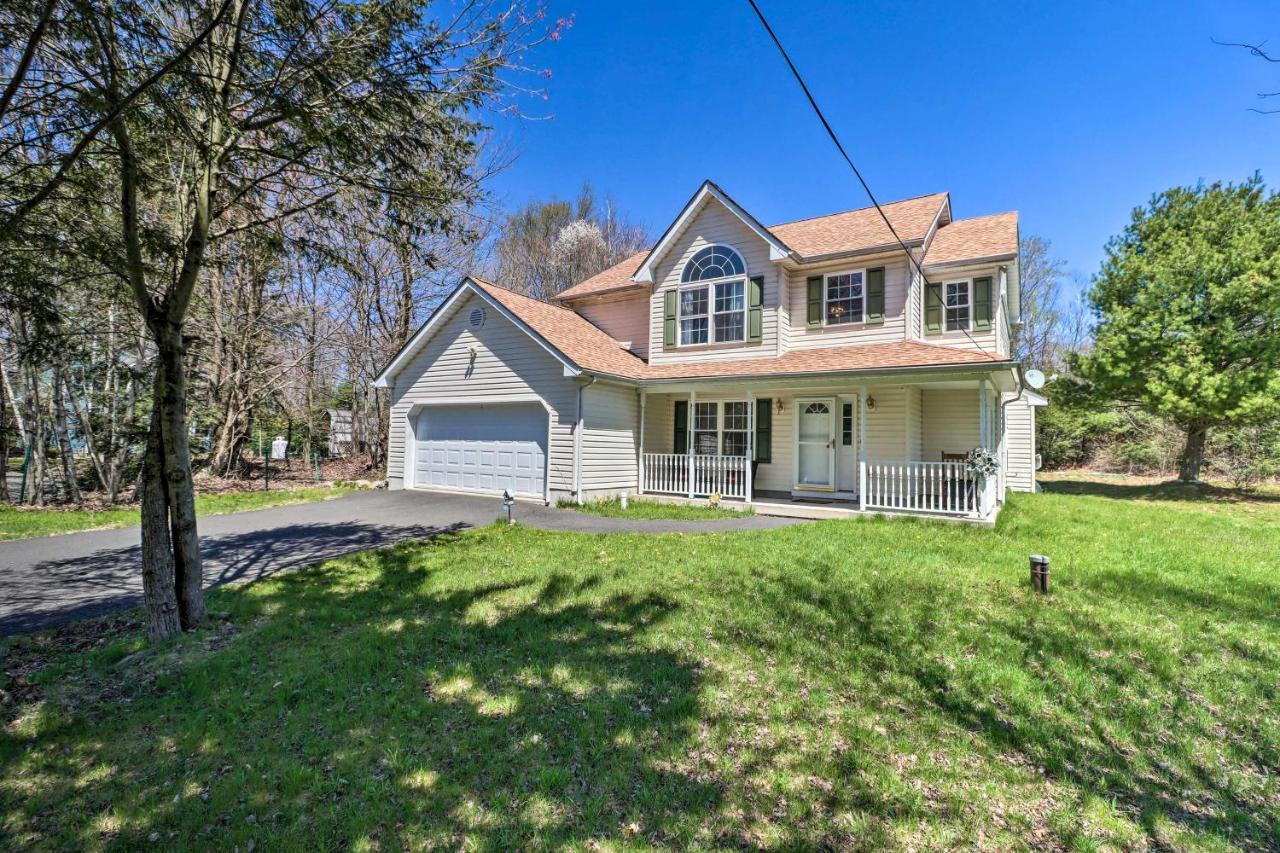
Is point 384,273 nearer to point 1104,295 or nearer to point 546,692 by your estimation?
point 546,692

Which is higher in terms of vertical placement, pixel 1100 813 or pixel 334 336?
pixel 334 336

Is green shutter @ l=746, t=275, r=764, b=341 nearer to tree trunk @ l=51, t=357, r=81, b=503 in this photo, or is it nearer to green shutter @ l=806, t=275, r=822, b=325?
green shutter @ l=806, t=275, r=822, b=325

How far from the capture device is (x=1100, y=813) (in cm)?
276

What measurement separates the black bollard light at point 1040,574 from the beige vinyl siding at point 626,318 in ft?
35.0

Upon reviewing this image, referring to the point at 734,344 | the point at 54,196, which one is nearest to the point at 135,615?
the point at 54,196

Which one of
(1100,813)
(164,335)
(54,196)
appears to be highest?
(54,196)

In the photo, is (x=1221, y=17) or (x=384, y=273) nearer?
(x=1221, y=17)

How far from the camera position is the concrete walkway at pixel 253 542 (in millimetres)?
5914

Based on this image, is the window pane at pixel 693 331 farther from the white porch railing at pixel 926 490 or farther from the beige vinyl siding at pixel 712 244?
the white porch railing at pixel 926 490

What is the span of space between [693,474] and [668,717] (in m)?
A: 9.28

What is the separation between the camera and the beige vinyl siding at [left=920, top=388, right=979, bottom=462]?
1283cm

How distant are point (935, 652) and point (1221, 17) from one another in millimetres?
4558

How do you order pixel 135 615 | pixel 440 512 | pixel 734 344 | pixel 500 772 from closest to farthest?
1. pixel 500 772
2. pixel 135 615
3. pixel 440 512
4. pixel 734 344

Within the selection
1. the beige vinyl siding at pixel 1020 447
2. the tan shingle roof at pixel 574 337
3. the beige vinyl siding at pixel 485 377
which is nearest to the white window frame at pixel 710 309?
the tan shingle roof at pixel 574 337
